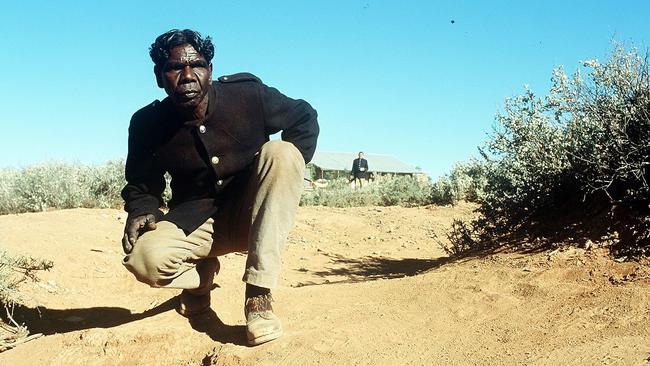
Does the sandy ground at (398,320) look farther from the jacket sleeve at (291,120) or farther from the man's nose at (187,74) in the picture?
the man's nose at (187,74)

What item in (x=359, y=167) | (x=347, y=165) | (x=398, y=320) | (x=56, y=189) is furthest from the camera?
(x=347, y=165)

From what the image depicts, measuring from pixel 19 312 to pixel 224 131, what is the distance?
2.26 m

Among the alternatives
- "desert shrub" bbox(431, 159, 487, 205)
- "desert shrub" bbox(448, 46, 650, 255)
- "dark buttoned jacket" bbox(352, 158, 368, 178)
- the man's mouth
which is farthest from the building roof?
the man's mouth

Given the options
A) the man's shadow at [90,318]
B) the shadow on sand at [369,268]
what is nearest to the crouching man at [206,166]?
the man's shadow at [90,318]

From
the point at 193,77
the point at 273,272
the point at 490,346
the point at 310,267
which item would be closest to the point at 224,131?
the point at 193,77

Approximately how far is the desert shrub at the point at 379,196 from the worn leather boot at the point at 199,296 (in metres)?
9.49

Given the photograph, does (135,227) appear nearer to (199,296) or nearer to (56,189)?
(199,296)

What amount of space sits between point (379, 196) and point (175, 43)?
11.0m

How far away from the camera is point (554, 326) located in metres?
2.74

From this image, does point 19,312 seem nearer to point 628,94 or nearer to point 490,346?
point 490,346

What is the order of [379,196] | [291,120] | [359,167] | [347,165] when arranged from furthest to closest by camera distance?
[347,165]
[359,167]
[379,196]
[291,120]

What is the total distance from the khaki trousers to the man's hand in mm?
39

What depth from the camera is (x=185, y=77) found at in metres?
3.24

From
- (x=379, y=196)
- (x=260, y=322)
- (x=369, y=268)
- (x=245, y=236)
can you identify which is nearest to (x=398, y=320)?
(x=260, y=322)
